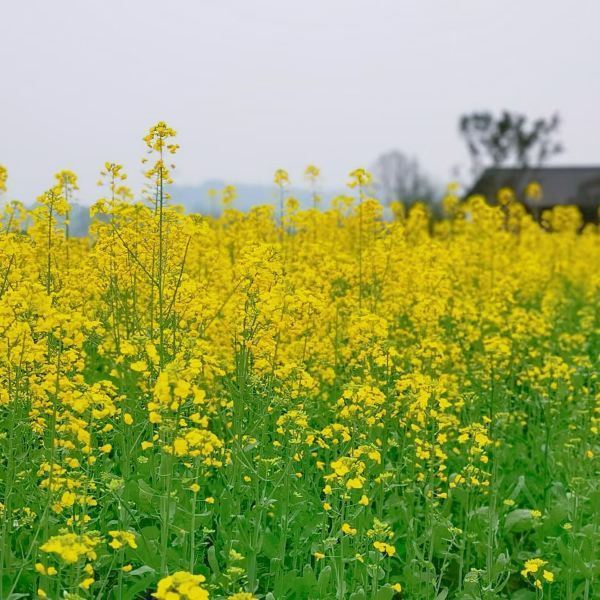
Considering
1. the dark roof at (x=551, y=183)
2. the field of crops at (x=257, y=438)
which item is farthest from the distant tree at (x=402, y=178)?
the field of crops at (x=257, y=438)

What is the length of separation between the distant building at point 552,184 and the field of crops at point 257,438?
110 feet

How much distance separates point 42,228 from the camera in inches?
209

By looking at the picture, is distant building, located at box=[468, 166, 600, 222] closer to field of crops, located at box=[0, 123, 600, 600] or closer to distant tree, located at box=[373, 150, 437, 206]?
distant tree, located at box=[373, 150, 437, 206]

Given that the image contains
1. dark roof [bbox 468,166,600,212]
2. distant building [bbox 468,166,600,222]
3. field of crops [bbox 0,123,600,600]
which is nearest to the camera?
field of crops [bbox 0,123,600,600]

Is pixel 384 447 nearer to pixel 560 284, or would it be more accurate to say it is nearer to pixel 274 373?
pixel 274 373

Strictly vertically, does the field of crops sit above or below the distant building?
below

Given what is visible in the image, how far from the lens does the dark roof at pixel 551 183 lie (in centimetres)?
4138

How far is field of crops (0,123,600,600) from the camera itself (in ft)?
11.6

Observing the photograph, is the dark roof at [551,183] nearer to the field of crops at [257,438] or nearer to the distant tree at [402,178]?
the distant tree at [402,178]

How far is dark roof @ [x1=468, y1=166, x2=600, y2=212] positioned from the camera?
41.4 m

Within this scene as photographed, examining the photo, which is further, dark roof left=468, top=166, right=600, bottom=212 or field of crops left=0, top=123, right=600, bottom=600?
dark roof left=468, top=166, right=600, bottom=212

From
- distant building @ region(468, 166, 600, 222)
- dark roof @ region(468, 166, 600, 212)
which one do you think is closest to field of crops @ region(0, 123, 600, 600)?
distant building @ region(468, 166, 600, 222)

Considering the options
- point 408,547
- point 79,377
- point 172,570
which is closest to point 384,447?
point 408,547

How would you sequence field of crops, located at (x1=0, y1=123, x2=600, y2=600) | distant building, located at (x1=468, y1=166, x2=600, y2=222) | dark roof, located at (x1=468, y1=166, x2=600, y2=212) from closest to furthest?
field of crops, located at (x1=0, y1=123, x2=600, y2=600) → distant building, located at (x1=468, y1=166, x2=600, y2=222) → dark roof, located at (x1=468, y1=166, x2=600, y2=212)
